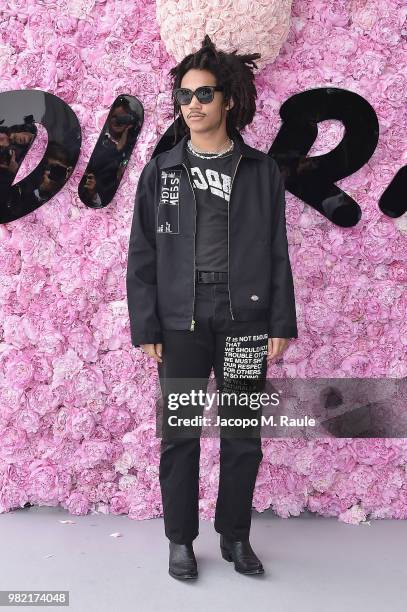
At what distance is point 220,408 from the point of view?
7.21ft

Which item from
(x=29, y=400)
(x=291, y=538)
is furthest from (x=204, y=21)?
(x=291, y=538)

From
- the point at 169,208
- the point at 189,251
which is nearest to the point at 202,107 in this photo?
the point at 169,208

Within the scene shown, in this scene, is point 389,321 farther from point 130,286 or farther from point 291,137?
point 130,286

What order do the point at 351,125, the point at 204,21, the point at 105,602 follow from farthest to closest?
the point at 351,125
the point at 204,21
the point at 105,602

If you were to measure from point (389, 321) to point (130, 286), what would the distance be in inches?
47.2

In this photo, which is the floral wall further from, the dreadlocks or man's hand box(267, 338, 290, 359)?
man's hand box(267, 338, 290, 359)

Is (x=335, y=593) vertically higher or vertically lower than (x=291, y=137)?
lower

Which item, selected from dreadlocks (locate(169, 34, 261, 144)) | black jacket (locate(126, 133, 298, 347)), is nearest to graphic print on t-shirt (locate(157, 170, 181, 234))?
black jacket (locate(126, 133, 298, 347))

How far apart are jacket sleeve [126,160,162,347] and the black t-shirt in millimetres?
172

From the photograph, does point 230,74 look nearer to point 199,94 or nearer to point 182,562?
point 199,94

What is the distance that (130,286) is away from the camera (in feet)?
7.06

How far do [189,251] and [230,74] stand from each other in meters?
0.63

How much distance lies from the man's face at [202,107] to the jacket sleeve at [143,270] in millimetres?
224

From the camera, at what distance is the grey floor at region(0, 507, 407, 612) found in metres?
2.03
